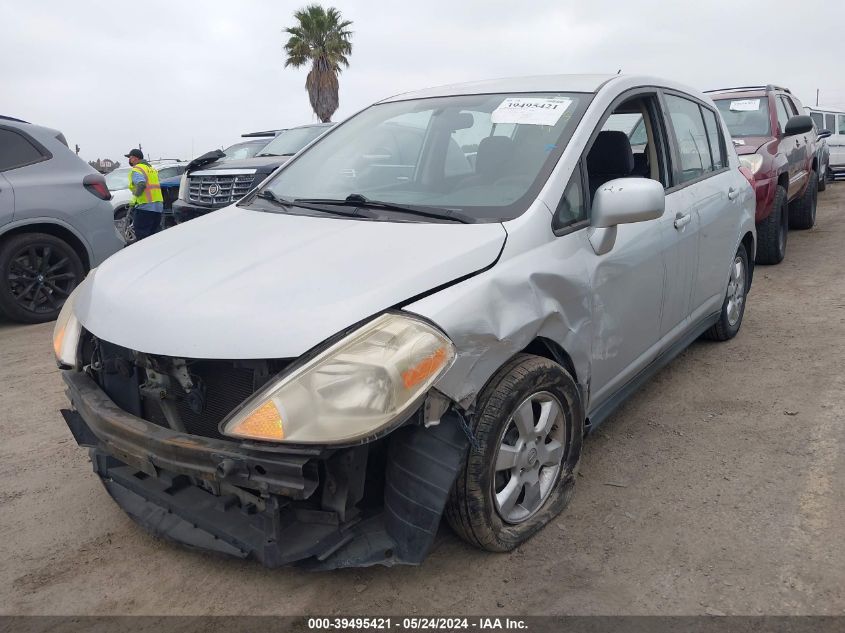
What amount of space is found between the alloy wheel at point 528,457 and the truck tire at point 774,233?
17.7 feet

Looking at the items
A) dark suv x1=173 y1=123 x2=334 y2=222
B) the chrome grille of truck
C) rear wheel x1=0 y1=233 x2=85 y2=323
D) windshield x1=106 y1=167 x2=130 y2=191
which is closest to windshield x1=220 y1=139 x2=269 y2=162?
dark suv x1=173 y1=123 x2=334 y2=222

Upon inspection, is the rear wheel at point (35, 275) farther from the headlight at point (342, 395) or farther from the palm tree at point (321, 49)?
the palm tree at point (321, 49)

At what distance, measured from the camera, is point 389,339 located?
201 cm

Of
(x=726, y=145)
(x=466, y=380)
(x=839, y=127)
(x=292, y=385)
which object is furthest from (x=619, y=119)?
(x=839, y=127)

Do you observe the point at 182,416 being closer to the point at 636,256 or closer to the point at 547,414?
the point at 547,414

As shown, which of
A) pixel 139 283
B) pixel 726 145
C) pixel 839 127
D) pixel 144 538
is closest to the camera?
pixel 139 283

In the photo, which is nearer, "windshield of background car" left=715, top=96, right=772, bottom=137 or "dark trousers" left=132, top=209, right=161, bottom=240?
"windshield of background car" left=715, top=96, right=772, bottom=137

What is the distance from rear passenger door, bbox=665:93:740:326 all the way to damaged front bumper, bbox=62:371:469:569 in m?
1.88

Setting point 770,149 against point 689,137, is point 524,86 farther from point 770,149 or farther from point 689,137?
point 770,149

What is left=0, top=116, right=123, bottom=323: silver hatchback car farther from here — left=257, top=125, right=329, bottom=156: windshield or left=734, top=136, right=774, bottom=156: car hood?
left=734, top=136, right=774, bottom=156: car hood

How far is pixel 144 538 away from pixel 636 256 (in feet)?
7.65

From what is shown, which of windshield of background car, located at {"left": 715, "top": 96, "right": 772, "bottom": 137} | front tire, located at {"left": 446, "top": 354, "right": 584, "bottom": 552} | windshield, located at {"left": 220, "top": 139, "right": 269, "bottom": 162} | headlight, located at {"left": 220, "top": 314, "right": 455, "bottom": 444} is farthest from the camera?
windshield, located at {"left": 220, "top": 139, "right": 269, "bottom": 162}

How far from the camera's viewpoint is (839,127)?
1619cm

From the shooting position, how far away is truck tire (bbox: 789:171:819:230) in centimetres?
927
